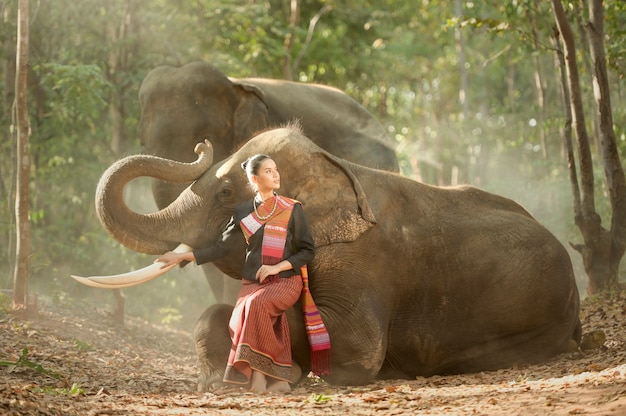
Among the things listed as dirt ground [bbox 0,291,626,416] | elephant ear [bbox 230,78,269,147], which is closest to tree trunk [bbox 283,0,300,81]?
elephant ear [bbox 230,78,269,147]

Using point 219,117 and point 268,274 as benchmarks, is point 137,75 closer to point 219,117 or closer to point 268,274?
point 219,117

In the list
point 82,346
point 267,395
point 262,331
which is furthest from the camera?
point 82,346

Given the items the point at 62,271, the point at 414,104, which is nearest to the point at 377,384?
the point at 62,271

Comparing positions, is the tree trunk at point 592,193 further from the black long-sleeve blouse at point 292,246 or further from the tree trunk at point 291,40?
the tree trunk at point 291,40

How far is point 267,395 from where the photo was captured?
622 cm

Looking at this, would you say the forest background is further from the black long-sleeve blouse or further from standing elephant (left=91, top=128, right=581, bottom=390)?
the black long-sleeve blouse

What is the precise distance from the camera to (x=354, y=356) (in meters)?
6.90

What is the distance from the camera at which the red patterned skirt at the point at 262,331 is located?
6438 mm

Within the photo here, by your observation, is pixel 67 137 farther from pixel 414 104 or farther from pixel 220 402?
pixel 414 104

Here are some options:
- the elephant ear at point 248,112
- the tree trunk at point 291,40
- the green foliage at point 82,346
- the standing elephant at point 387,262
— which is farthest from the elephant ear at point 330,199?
the tree trunk at point 291,40

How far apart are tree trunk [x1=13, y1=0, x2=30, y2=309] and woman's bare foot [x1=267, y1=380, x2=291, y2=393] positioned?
436cm

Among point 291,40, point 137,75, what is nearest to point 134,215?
point 137,75

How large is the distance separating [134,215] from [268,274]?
52.0 inches

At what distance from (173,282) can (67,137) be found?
3418 millimetres
